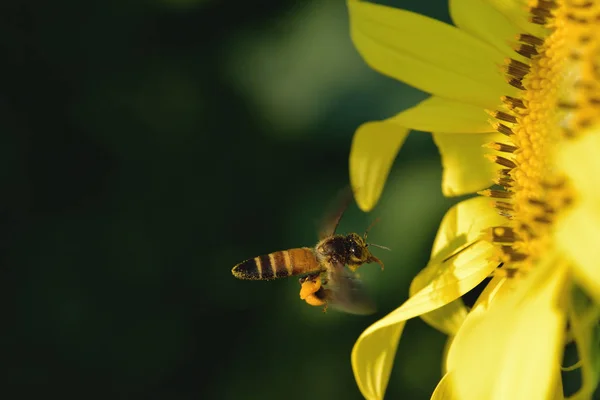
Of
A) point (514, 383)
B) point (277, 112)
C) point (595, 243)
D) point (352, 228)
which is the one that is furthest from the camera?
point (277, 112)

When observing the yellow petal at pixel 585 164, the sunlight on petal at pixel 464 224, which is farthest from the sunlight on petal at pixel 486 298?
the yellow petal at pixel 585 164

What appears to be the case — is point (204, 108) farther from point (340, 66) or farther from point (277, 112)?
point (340, 66)

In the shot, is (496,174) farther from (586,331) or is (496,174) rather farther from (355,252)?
(586,331)

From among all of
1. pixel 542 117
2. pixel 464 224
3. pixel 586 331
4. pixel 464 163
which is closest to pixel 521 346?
pixel 586 331

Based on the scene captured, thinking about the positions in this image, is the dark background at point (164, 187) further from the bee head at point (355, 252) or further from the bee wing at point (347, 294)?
the bee wing at point (347, 294)

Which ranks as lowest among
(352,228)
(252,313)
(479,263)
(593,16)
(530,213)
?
(252,313)

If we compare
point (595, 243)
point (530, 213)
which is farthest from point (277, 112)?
point (595, 243)
